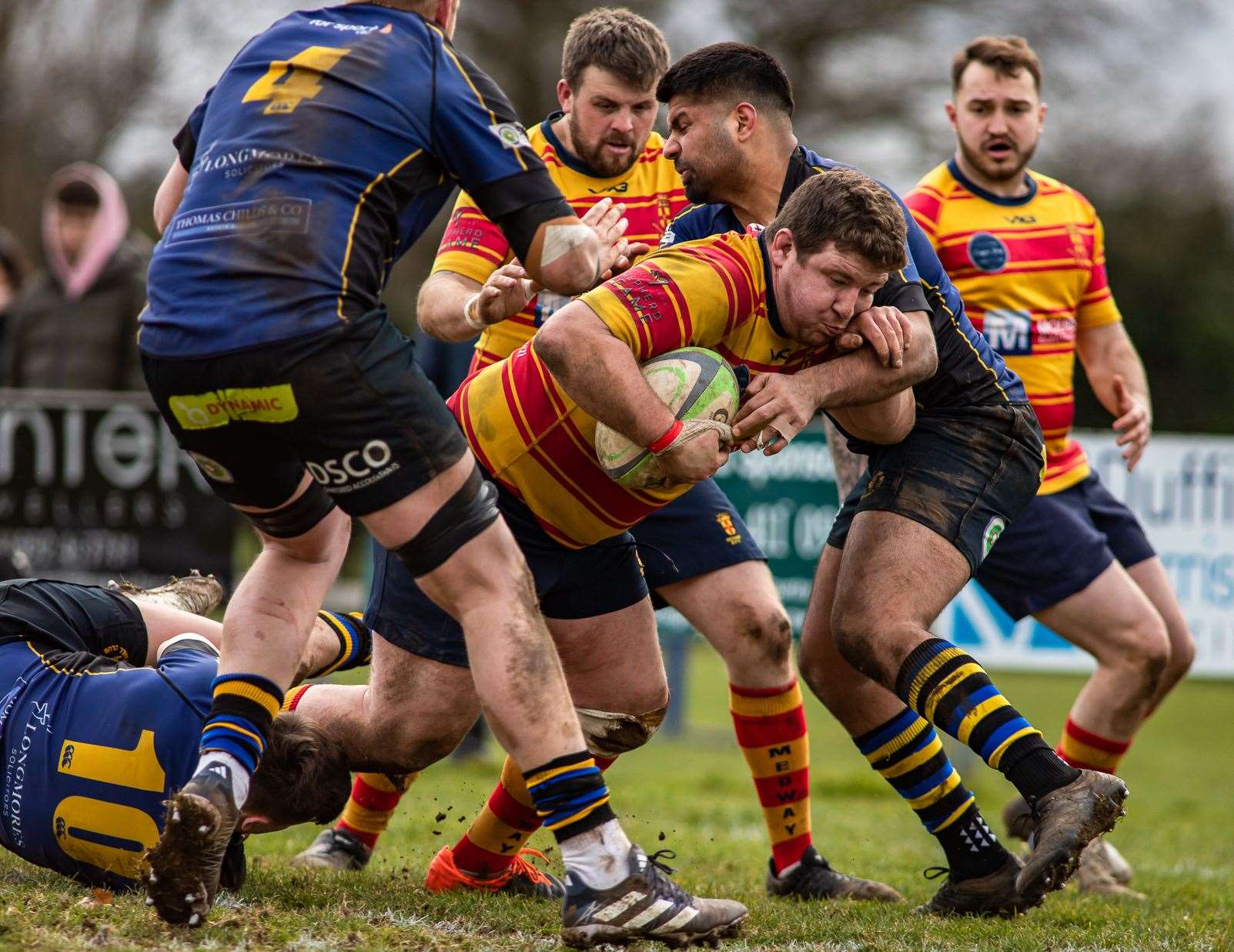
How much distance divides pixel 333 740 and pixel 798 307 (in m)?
1.75

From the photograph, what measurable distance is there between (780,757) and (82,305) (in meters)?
5.94

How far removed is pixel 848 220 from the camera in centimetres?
378

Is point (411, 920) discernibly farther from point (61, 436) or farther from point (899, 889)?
point (61, 436)

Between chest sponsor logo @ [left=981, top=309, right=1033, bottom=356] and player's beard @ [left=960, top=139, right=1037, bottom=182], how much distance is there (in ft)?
1.82

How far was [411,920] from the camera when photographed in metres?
4.00

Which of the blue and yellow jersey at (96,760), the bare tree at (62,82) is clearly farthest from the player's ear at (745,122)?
the bare tree at (62,82)

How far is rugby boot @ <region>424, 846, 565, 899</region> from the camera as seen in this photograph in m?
4.68

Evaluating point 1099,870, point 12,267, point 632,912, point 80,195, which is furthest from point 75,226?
point 632,912

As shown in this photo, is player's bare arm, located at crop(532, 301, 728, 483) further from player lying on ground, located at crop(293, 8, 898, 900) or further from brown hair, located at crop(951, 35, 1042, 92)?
brown hair, located at crop(951, 35, 1042, 92)

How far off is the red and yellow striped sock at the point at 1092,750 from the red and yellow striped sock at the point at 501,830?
2.07 m

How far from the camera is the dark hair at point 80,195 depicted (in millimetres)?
9125

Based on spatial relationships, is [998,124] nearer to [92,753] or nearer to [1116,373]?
[1116,373]

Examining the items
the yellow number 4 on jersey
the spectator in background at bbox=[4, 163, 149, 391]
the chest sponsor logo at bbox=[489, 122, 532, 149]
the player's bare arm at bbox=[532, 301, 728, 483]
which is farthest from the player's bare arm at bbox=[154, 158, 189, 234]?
the spectator in background at bbox=[4, 163, 149, 391]

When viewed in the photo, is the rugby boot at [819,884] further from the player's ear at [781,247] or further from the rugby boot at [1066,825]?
the player's ear at [781,247]
